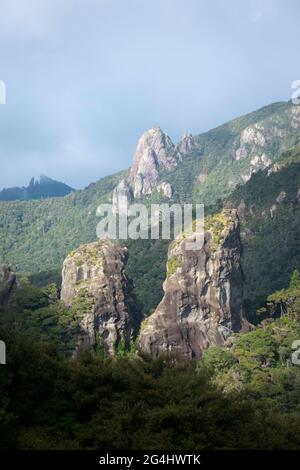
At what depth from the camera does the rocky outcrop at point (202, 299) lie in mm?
64375

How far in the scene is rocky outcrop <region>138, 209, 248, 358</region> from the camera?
64.4 m

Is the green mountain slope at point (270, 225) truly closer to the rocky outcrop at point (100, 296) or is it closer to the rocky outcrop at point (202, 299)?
the rocky outcrop at point (202, 299)

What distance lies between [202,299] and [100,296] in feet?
30.7

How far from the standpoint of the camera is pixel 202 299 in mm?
65375

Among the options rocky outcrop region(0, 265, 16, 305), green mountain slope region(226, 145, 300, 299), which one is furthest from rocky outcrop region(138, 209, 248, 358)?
green mountain slope region(226, 145, 300, 299)

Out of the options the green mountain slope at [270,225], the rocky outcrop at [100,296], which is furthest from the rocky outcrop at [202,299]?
the green mountain slope at [270,225]

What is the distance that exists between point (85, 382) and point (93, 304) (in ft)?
112

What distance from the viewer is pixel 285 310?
70.3 m

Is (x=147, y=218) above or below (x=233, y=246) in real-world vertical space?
above

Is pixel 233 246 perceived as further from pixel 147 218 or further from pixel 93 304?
pixel 147 218

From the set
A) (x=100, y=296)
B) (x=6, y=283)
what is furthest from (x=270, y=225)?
(x=6, y=283)

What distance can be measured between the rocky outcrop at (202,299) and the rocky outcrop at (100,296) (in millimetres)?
2397

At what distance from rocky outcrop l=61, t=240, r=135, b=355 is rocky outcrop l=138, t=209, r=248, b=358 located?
2397 mm

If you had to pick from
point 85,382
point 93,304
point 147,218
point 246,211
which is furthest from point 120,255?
point 147,218
